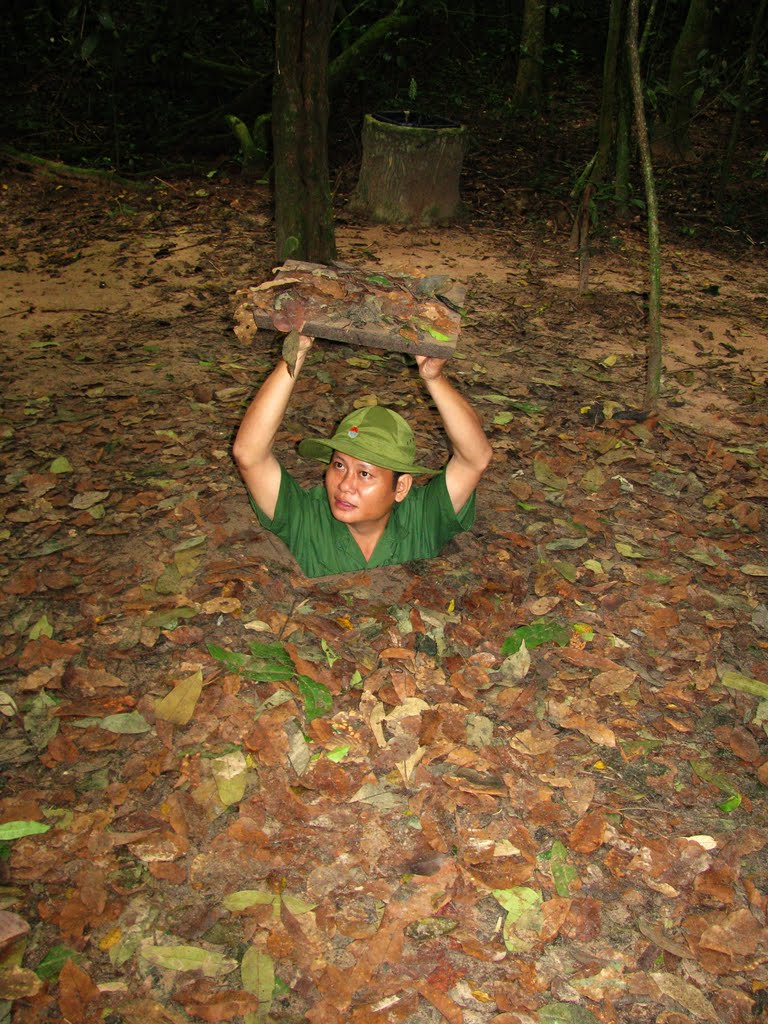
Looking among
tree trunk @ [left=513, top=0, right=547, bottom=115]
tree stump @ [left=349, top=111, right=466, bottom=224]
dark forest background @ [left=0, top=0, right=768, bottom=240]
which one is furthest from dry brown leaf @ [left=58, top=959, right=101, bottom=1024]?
tree trunk @ [left=513, top=0, right=547, bottom=115]

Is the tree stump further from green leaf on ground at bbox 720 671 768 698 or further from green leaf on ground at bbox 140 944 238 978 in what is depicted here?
green leaf on ground at bbox 140 944 238 978

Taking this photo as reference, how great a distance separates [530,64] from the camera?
12578 millimetres

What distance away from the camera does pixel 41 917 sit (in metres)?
2.37

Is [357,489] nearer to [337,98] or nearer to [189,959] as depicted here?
[189,959]

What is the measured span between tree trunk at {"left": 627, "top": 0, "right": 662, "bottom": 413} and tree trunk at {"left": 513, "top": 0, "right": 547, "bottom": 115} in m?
8.33

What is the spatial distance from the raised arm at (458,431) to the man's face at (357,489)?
0.27 meters

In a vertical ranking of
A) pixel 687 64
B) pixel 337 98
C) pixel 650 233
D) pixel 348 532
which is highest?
pixel 687 64

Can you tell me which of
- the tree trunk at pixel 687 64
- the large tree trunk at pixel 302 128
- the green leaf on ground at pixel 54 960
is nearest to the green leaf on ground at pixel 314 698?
the green leaf on ground at pixel 54 960

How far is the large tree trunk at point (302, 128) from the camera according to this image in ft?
17.4

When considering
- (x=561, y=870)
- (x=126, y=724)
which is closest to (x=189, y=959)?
(x=126, y=724)

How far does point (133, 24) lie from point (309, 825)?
11714mm

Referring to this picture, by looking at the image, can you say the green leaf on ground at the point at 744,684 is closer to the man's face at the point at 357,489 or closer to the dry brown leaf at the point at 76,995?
the man's face at the point at 357,489

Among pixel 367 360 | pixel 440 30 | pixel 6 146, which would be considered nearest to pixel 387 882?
pixel 367 360

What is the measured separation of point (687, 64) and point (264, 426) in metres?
10.1
